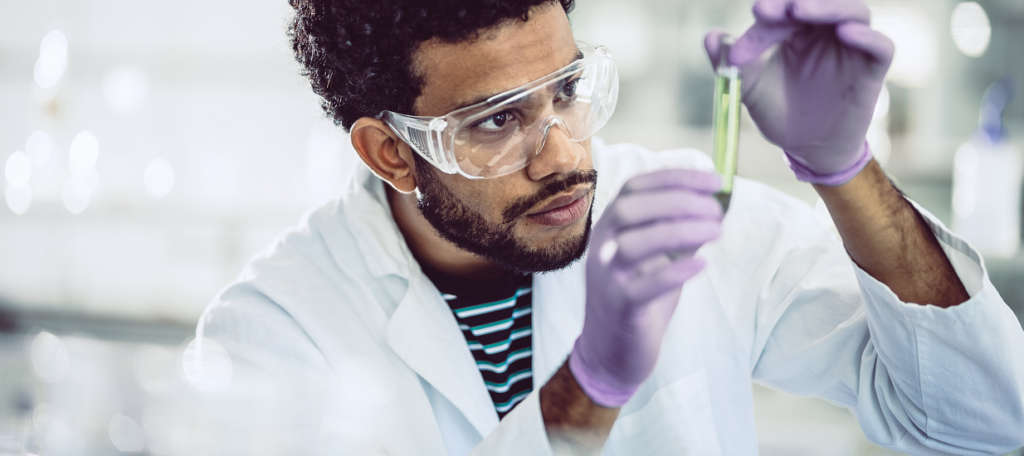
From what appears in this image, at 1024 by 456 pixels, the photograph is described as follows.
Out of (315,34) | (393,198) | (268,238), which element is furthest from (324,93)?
(268,238)

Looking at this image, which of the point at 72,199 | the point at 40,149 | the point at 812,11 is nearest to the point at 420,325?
the point at 812,11

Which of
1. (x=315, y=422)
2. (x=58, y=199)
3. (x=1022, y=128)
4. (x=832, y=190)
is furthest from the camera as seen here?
(x=58, y=199)

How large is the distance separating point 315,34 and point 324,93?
0.14m

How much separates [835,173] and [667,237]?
0.36 meters

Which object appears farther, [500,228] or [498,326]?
[498,326]

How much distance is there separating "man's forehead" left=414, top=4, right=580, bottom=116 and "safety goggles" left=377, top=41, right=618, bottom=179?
0.03 meters

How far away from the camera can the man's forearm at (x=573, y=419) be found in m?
0.90

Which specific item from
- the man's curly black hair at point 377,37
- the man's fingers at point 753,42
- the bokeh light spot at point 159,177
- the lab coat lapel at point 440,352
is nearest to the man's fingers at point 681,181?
the man's fingers at point 753,42

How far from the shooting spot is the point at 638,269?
810 millimetres

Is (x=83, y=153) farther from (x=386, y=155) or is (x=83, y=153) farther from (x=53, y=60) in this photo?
(x=386, y=155)

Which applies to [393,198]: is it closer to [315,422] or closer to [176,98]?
[315,422]

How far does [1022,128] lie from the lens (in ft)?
7.59

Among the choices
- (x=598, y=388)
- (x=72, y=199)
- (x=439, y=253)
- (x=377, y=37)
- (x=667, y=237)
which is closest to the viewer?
(x=667, y=237)

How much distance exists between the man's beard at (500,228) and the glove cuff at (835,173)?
15.8 inches
